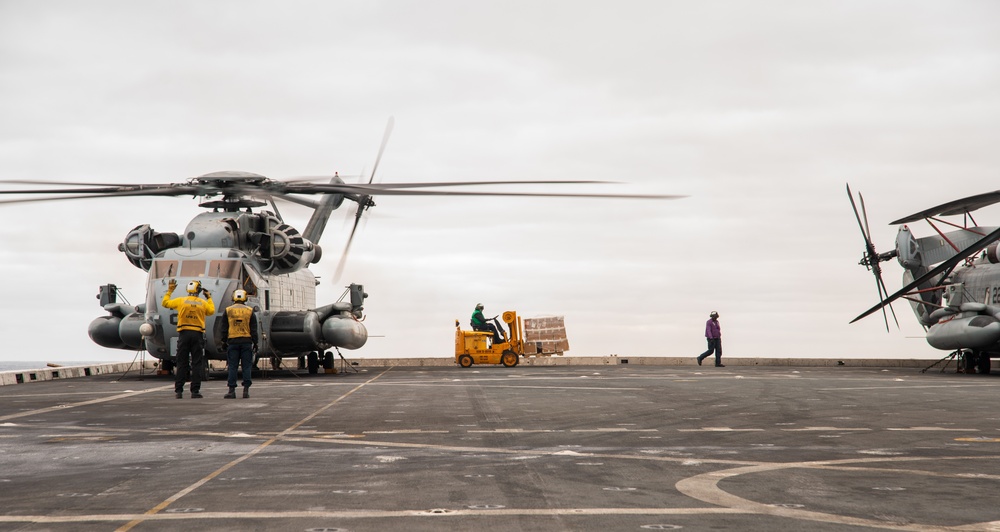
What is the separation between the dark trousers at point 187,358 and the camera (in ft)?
61.4

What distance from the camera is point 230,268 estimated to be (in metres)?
25.3

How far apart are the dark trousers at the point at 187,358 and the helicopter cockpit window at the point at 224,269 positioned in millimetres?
6354

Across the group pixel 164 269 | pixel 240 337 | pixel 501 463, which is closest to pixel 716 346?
pixel 164 269

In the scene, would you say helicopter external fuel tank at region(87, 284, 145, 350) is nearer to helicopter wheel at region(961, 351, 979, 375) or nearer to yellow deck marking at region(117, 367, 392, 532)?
yellow deck marking at region(117, 367, 392, 532)

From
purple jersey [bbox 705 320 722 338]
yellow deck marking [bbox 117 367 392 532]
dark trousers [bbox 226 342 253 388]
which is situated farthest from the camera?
purple jersey [bbox 705 320 722 338]

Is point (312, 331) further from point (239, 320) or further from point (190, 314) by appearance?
point (190, 314)

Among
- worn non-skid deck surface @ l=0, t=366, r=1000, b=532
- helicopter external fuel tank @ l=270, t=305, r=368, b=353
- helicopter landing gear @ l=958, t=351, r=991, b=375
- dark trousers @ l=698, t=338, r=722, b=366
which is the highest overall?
helicopter external fuel tank @ l=270, t=305, r=368, b=353

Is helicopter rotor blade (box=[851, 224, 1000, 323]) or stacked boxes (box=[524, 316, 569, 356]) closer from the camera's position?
helicopter rotor blade (box=[851, 224, 1000, 323])

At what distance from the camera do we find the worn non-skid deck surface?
6.33 meters

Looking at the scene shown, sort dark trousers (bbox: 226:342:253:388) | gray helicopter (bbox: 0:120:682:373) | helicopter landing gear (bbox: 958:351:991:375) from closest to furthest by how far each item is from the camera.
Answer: dark trousers (bbox: 226:342:253:388), gray helicopter (bbox: 0:120:682:373), helicopter landing gear (bbox: 958:351:991:375)

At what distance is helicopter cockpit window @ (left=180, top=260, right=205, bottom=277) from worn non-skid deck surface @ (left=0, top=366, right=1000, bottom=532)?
7.08 meters

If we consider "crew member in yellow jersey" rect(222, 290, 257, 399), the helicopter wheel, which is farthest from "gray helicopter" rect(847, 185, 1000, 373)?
"crew member in yellow jersey" rect(222, 290, 257, 399)

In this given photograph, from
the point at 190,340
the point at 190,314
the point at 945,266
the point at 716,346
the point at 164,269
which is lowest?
the point at 716,346

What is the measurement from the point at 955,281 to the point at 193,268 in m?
25.4
